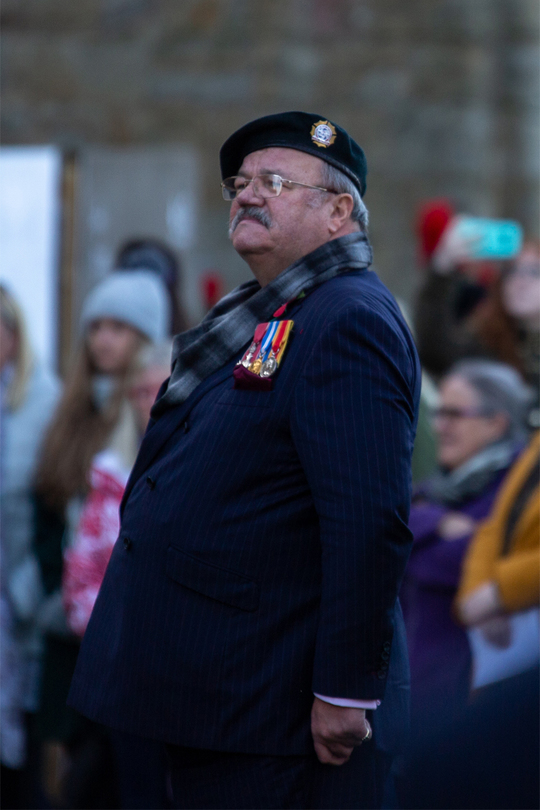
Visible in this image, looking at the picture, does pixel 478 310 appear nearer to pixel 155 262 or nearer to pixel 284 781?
pixel 155 262

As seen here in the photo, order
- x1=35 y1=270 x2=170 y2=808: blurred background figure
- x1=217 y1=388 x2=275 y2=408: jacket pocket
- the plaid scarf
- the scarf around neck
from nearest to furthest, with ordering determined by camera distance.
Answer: x1=217 y1=388 x2=275 y2=408: jacket pocket, the plaid scarf, the scarf around neck, x1=35 y1=270 x2=170 y2=808: blurred background figure

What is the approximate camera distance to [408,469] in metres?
1.98

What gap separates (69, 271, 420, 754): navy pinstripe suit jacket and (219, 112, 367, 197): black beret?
336 mm

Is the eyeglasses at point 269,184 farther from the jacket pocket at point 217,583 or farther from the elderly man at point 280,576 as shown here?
the jacket pocket at point 217,583

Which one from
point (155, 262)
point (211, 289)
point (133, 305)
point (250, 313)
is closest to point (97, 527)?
point (133, 305)

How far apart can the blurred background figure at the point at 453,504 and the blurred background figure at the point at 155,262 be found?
62.9 inches

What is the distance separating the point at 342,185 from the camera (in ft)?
7.35

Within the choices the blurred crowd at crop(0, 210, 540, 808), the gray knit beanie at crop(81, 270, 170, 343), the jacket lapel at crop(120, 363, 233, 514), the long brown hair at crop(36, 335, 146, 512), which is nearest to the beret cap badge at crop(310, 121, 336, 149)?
the jacket lapel at crop(120, 363, 233, 514)

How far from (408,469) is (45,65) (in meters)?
5.36

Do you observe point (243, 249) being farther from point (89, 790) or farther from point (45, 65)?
point (45, 65)

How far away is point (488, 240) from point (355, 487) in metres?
3.23

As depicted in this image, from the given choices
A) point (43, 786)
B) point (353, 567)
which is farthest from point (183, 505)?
point (43, 786)

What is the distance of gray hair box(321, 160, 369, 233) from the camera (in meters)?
2.21

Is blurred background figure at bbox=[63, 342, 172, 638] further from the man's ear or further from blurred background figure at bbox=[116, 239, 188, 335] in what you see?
the man's ear
